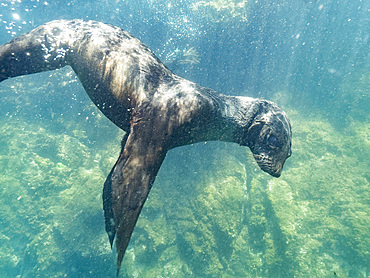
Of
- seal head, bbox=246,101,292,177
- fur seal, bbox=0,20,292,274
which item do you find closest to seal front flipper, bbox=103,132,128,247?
fur seal, bbox=0,20,292,274

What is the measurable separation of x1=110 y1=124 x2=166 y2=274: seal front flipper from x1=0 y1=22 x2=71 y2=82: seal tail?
1968mm

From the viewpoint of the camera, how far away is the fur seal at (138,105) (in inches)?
76.5

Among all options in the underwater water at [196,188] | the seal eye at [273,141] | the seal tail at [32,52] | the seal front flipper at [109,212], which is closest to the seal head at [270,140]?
the seal eye at [273,141]

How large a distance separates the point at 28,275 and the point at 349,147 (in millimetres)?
18102

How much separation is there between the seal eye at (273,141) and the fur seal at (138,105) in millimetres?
15

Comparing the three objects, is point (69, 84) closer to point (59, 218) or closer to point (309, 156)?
point (59, 218)

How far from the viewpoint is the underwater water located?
299 inches

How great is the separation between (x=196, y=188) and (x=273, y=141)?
635cm

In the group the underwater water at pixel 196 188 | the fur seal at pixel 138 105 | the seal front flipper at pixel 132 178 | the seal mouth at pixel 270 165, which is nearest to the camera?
the seal front flipper at pixel 132 178

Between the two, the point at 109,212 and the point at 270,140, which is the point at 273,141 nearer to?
the point at 270,140

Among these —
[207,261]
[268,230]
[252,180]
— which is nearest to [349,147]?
[252,180]

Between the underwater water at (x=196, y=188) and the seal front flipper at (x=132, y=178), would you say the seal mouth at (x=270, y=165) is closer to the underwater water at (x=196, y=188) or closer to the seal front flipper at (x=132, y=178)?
the seal front flipper at (x=132, y=178)

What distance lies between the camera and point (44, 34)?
2.86 metres

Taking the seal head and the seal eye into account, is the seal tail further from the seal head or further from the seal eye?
the seal eye
